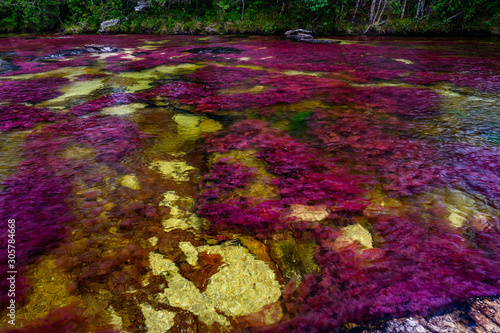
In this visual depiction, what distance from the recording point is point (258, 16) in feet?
57.3

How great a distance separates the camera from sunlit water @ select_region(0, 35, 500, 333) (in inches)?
63.7

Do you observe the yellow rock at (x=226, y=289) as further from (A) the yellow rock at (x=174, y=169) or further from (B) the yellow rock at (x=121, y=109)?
(B) the yellow rock at (x=121, y=109)

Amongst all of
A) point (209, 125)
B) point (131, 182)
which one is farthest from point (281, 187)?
point (209, 125)

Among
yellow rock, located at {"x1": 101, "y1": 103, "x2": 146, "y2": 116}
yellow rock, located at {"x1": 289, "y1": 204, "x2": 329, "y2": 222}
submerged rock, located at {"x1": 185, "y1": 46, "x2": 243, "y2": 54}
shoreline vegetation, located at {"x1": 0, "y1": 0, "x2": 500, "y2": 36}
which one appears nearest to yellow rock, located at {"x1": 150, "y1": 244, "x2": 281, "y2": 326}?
yellow rock, located at {"x1": 289, "y1": 204, "x2": 329, "y2": 222}

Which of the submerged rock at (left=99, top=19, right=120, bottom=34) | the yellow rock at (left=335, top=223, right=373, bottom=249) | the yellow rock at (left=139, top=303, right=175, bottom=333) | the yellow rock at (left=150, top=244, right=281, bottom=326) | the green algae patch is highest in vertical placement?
the submerged rock at (left=99, top=19, right=120, bottom=34)

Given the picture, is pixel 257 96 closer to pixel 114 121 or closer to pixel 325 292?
pixel 114 121

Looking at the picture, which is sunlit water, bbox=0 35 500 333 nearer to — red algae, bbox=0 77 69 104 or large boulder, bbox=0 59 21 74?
red algae, bbox=0 77 69 104

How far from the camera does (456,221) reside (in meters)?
2.15

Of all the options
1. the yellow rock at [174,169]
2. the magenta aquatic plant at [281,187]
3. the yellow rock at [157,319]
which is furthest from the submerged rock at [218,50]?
the yellow rock at [157,319]

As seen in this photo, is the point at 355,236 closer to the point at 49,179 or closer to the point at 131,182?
the point at 131,182

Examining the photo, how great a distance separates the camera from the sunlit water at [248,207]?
5.31ft

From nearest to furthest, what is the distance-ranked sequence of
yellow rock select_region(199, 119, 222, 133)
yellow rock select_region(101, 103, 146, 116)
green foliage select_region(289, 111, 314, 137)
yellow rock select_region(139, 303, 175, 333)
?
yellow rock select_region(139, 303, 175, 333), green foliage select_region(289, 111, 314, 137), yellow rock select_region(199, 119, 222, 133), yellow rock select_region(101, 103, 146, 116)

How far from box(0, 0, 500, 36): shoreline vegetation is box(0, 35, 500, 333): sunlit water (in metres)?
12.6

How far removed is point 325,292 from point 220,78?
5783 millimetres
